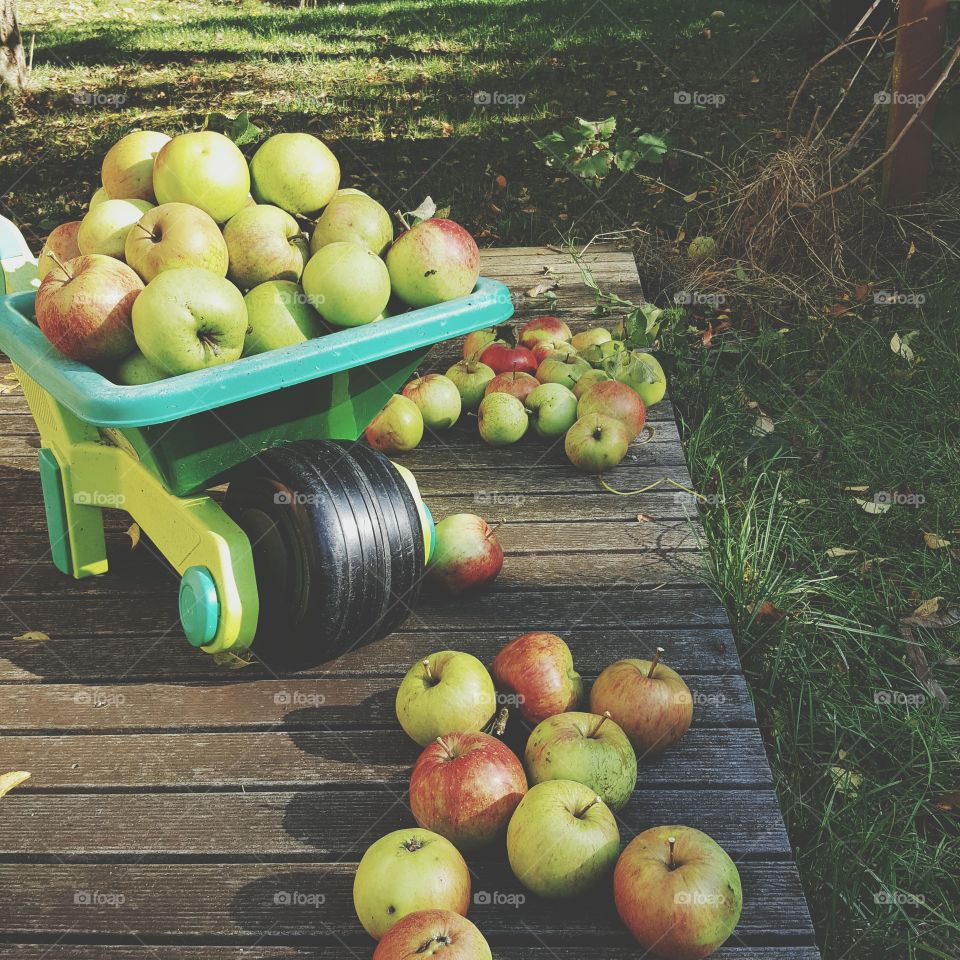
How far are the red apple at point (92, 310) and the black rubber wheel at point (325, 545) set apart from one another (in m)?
0.42

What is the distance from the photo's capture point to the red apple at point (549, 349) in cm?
375

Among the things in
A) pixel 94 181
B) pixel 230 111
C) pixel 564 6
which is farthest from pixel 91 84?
pixel 564 6

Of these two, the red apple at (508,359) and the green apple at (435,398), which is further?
the red apple at (508,359)

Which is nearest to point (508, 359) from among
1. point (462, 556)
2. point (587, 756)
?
point (462, 556)

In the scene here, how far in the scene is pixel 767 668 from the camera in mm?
2709

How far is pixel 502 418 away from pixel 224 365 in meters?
1.43

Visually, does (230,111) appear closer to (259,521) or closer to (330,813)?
(259,521)

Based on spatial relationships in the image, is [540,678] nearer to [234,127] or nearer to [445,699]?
[445,699]

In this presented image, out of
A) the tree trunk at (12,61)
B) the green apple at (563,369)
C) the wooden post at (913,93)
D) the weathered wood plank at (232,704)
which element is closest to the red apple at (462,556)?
the weathered wood plank at (232,704)

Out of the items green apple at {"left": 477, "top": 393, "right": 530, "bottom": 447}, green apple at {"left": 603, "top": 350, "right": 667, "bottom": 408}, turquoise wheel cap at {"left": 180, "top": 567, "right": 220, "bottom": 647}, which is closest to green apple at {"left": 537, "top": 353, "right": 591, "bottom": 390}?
green apple at {"left": 603, "top": 350, "right": 667, "bottom": 408}

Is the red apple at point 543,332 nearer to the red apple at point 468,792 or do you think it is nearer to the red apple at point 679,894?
the red apple at point 468,792

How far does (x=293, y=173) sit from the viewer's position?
2.53 meters

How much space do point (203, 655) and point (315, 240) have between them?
1098 mm

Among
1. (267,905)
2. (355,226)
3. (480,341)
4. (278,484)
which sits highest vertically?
(355,226)
